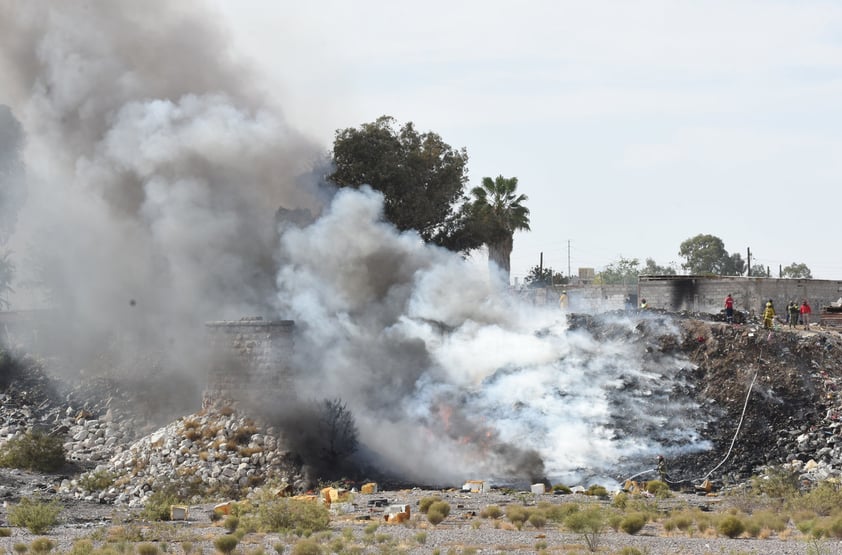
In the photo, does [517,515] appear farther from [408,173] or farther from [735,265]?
[735,265]

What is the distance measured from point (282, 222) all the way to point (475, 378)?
35.8ft

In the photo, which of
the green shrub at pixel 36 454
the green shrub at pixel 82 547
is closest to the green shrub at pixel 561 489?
the green shrub at pixel 82 547

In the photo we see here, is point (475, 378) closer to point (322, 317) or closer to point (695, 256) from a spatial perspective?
point (322, 317)

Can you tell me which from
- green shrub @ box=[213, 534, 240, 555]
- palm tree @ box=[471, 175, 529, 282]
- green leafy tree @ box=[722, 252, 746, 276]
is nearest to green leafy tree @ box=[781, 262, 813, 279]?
green leafy tree @ box=[722, 252, 746, 276]

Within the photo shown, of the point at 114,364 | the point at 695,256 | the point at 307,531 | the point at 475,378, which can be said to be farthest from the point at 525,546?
the point at 695,256

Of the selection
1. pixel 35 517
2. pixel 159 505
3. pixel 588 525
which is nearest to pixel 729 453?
pixel 588 525

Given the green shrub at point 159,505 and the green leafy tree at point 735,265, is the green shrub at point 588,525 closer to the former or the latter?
the green shrub at point 159,505

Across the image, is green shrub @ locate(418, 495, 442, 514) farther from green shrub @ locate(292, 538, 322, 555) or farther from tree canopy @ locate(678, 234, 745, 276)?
tree canopy @ locate(678, 234, 745, 276)

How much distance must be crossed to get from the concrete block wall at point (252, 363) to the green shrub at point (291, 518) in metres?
11.1

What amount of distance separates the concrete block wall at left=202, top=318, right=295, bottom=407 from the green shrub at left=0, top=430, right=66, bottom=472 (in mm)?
5371

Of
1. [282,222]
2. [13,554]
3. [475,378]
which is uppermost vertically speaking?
[282,222]

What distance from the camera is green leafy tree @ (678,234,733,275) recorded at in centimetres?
10912

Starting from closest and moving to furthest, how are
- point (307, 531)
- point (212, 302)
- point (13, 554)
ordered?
point (13, 554), point (307, 531), point (212, 302)

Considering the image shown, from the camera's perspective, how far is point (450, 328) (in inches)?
1773
